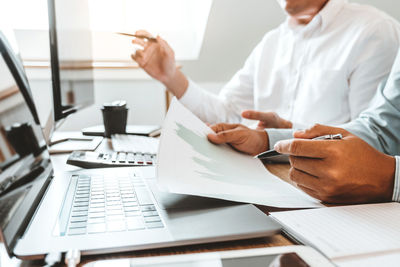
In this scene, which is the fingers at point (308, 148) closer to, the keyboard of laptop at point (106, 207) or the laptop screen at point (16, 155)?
the keyboard of laptop at point (106, 207)

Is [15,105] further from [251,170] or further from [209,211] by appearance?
[251,170]

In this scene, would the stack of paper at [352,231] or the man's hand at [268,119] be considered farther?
the man's hand at [268,119]

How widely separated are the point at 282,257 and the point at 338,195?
224 mm

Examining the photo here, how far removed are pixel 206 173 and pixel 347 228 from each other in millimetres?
204

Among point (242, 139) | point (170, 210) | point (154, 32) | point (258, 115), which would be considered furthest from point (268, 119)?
point (154, 32)

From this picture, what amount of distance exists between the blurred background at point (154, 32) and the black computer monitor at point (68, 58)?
66 centimetres

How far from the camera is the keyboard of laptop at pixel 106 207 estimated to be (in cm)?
34

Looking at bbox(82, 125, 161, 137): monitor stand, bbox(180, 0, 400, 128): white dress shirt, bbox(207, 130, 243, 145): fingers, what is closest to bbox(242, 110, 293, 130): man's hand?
bbox(180, 0, 400, 128): white dress shirt

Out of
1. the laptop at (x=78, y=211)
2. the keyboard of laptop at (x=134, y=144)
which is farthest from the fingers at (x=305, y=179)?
the keyboard of laptop at (x=134, y=144)

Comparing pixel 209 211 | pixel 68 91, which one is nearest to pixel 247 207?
pixel 209 211

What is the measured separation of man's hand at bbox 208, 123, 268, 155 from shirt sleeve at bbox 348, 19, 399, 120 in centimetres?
50

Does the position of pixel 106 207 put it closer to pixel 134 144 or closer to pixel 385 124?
pixel 134 144

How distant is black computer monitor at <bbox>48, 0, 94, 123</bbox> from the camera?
0.65m

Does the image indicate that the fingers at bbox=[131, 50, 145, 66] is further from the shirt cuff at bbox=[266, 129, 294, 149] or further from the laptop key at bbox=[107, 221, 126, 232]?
the laptop key at bbox=[107, 221, 126, 232]
